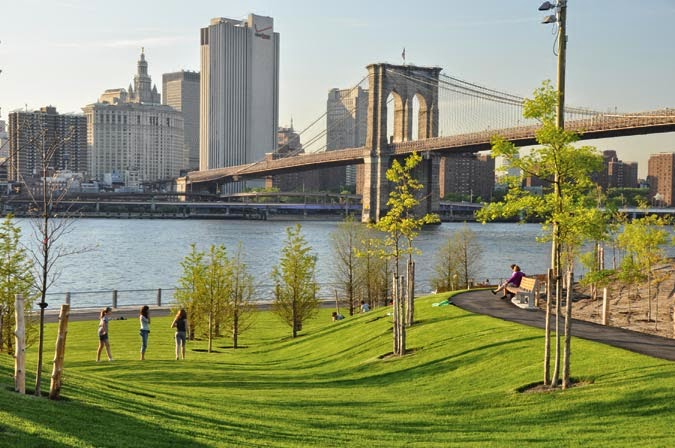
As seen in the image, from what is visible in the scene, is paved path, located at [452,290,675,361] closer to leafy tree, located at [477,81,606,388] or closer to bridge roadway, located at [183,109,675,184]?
leafy tree, located at [477,81,606,388]

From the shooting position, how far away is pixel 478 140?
309ft

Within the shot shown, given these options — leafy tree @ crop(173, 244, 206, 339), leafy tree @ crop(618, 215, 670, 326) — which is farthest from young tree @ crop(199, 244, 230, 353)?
leafy tree @ crop(618, 215, 670, 326)

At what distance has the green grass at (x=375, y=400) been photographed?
35.9ft

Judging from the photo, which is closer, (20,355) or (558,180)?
(20,355)

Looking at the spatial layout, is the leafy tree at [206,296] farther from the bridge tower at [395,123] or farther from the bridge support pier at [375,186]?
the bridge support pier at [375,186]

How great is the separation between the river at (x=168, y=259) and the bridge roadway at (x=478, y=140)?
10310 millimetres

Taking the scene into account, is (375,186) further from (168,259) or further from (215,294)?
(215,294)

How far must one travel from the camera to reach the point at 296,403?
47.4 feet

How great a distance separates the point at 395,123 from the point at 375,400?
121 metres

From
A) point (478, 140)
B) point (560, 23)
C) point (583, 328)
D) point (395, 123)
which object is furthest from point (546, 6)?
point (395, 123)

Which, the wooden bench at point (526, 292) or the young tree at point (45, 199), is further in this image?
the wooden bench at point (526, 292)

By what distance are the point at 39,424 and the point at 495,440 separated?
18.6 ft

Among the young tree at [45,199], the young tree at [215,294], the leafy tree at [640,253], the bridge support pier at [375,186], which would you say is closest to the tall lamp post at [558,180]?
the young tree at [45,199]

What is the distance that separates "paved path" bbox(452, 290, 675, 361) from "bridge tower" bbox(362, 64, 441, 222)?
8489 cm
